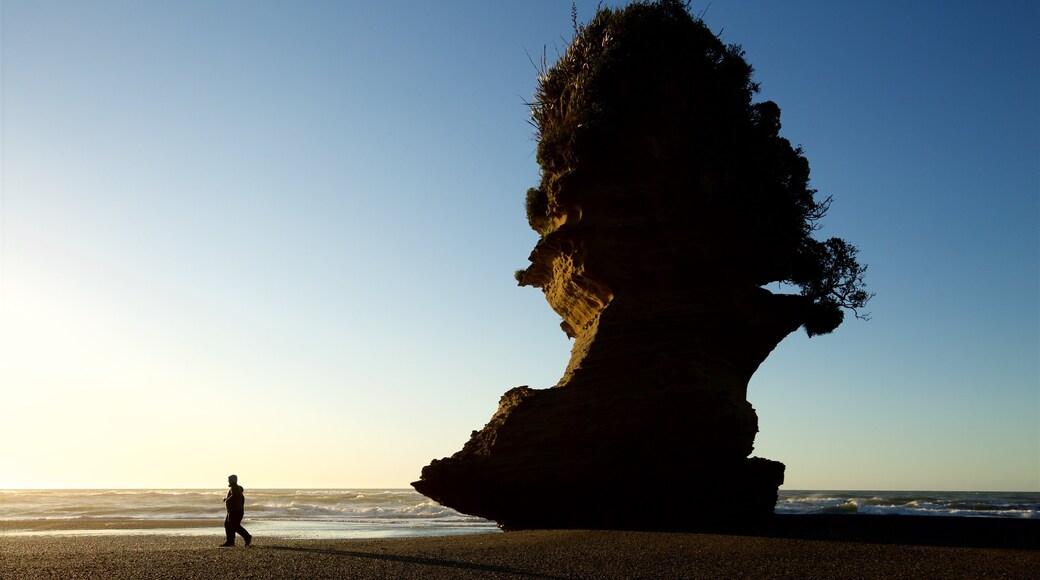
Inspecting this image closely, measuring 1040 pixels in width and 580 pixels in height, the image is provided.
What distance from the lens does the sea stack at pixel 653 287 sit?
1903 cm

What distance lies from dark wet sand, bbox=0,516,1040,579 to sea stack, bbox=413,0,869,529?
1.76 meters

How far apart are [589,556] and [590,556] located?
0.07ft

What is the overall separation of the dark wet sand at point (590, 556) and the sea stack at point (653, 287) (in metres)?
1.76

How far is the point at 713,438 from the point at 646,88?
986cm

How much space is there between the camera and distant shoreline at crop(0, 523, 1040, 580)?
12219 millimetres

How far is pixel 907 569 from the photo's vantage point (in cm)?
1260

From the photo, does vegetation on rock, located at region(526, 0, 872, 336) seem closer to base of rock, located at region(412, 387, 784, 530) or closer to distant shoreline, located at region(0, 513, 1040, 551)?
base of rock, located at region(412, 387, 784, 530)

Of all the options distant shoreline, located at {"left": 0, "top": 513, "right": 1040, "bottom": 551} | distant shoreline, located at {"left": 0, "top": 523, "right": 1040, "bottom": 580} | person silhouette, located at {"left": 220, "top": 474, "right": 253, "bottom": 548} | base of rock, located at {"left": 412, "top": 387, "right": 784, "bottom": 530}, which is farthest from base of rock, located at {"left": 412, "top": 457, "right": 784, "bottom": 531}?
person silhouette, located at {"left": 220, "top": 474, "right": 253, "bottom": 548}

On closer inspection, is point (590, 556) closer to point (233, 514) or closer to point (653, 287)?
point (653, 287)

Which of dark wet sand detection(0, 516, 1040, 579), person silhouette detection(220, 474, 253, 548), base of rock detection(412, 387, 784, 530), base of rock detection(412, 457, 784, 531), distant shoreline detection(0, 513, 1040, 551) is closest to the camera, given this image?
dark wet sand detection(0, 516, 1040, 579)

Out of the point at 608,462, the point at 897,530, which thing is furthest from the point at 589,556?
the point at 897,530

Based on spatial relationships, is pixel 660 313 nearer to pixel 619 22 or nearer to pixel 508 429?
pixel 508 429

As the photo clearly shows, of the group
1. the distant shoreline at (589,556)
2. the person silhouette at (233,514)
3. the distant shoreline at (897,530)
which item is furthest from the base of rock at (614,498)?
the person silhouette at (233,514)

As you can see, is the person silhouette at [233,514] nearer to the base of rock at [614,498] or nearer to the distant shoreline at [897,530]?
the base of rock at [614,498]
